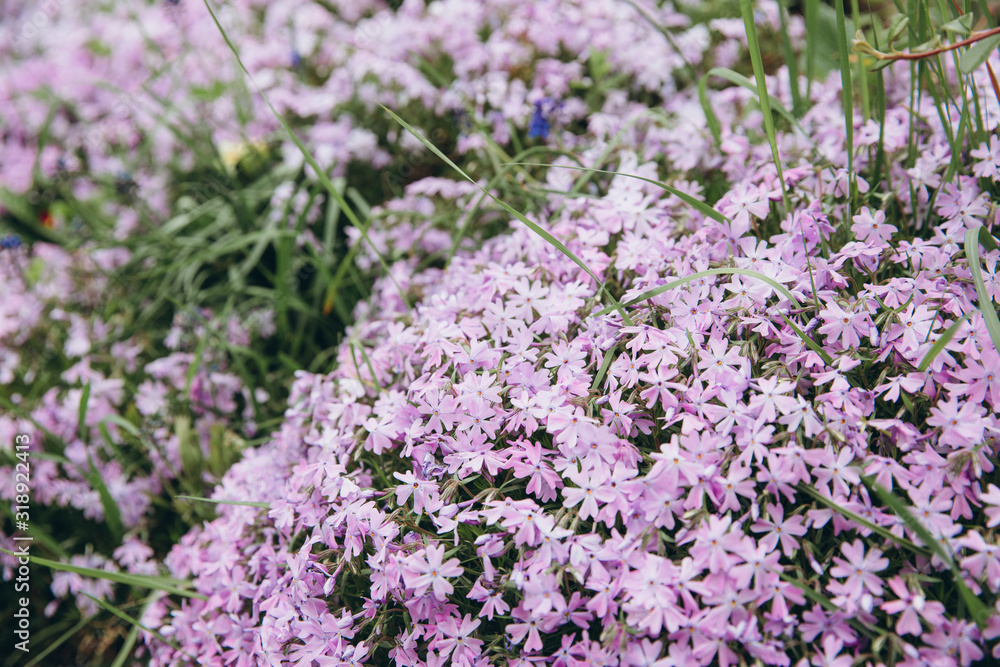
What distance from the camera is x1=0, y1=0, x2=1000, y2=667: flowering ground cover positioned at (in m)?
1.15

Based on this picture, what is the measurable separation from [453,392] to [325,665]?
598 millimetres

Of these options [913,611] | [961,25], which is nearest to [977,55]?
[961,25]

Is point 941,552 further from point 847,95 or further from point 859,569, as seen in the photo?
point 847,95

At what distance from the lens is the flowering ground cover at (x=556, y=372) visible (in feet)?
3.76

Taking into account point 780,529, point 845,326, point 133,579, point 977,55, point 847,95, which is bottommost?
point 133,579

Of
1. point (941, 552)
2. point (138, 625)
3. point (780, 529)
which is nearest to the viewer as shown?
point (941, 552)

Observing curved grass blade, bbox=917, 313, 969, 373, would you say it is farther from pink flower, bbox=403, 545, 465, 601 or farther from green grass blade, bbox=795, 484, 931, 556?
pink flower, bbox=403, 545, 465, 601

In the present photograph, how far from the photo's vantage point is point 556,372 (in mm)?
1485

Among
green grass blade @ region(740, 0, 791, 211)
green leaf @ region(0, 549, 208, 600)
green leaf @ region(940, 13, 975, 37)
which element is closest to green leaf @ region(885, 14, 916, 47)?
green leaf @ region(940, 13, 975, 37)

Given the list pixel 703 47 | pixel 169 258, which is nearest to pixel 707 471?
pixel 703 47

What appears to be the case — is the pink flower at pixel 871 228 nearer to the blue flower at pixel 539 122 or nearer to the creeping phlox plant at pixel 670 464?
the creeping phlox plant at pixel 670 464

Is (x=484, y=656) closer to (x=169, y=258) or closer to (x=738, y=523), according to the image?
(x=738, y=523)

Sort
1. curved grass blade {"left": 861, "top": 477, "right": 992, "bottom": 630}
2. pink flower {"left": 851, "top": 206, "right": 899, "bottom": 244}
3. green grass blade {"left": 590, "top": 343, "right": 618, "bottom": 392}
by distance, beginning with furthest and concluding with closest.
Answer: pink flower {"left": 851, "top": 206, "right": 899, "bottom": 244}, green grass blade {"left": 590, "top": 343, "right": 618, "bottom": 392}, curved grass blade {"left": 861, "top": 477, "right": 992, "bottom": 630}

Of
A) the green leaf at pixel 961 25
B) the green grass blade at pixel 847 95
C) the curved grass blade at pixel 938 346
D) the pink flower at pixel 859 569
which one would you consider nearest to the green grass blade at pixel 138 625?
the pink flower at pixel 859 569
